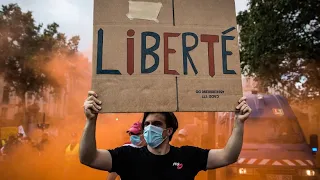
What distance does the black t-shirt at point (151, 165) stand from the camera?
8.16 ft

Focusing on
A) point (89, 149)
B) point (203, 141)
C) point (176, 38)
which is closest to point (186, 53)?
point (176, 38)

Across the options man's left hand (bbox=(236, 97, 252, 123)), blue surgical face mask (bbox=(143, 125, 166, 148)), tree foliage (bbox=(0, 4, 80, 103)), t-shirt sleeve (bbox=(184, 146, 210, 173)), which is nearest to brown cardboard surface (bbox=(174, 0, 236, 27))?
man's left hand (bbox=(236, 97, 252, 123))

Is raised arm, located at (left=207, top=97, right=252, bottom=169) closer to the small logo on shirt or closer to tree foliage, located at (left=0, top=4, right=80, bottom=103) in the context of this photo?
the small logo on shirt

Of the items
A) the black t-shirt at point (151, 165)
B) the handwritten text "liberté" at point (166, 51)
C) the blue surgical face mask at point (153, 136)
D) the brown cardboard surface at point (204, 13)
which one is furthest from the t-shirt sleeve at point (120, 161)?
the brown cardboard surface at point (204, 13)

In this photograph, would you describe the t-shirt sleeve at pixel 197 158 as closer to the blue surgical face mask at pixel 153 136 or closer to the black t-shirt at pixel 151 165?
the black t-shirt at pixel 151 165

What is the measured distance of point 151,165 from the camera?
2.51 m

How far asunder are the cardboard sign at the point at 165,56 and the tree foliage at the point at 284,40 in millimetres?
14099

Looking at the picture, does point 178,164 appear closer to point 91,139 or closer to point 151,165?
point 151,165

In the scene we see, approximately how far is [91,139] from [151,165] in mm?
456

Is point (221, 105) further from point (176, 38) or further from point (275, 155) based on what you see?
point (275, 155)

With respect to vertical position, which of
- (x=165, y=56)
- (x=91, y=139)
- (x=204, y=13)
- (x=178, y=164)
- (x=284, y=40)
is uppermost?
(x=284, y=40)

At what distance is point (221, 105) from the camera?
258 cm

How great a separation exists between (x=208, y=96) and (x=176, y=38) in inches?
19.2

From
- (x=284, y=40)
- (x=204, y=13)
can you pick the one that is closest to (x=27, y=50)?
(x=284, y=40)
